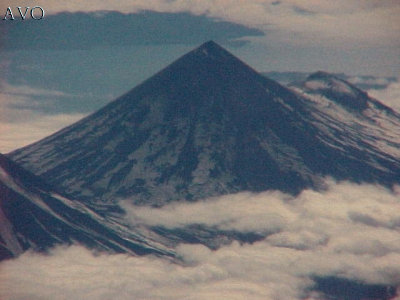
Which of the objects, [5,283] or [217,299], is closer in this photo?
[5,283]

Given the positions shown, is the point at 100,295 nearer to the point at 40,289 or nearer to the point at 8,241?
the point at 40,289

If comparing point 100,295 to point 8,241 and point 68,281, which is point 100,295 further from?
point 8,241

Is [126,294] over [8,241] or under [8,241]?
under

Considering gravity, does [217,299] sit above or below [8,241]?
below

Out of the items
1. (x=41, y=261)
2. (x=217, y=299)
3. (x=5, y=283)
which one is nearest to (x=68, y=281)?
(x=41, y=261)

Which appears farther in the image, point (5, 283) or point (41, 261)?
point (41, 261)

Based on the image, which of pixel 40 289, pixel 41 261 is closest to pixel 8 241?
pixel 41 261

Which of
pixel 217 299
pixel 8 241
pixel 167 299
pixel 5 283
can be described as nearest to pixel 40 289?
pixel 5 283

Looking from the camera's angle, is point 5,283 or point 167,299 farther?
point 167,299

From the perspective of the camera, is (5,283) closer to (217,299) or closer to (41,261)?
(41,261)
